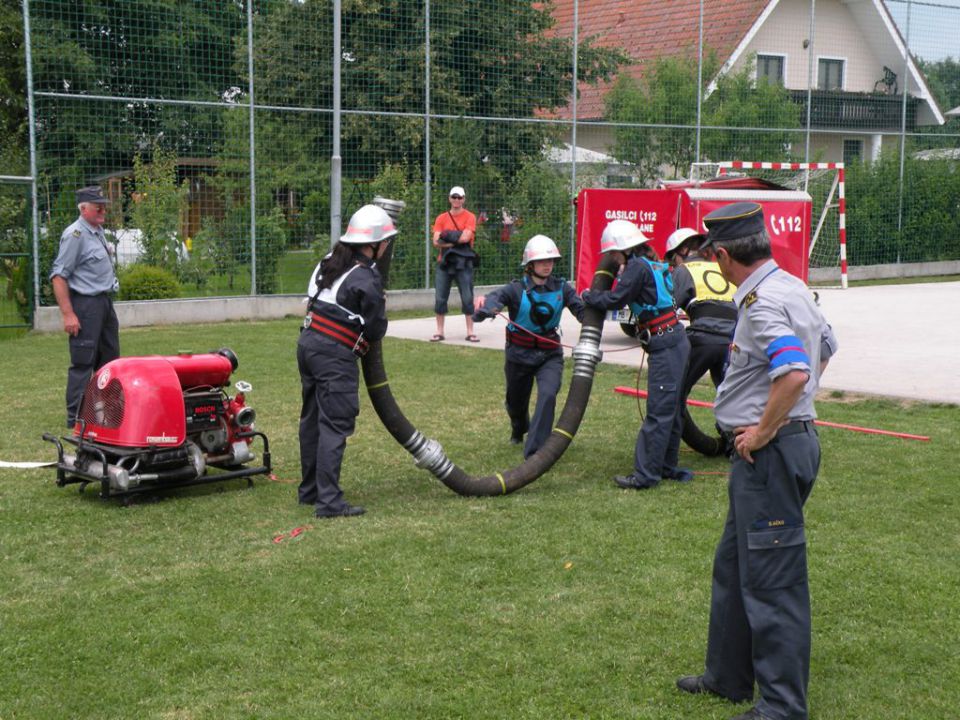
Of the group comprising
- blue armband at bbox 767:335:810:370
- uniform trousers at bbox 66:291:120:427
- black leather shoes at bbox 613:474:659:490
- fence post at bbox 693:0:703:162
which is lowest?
black leather shoes at bbox 613:474:659:490

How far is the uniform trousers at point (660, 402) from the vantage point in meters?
7.50

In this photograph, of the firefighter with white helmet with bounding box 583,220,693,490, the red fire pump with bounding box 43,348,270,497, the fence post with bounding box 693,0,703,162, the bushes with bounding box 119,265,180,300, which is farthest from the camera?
the fence post with bounding box 693,0,703,162

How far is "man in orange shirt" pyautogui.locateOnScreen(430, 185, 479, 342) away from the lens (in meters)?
14.7

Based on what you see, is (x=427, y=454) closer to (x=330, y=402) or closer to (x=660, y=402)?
(x=330, y=402)

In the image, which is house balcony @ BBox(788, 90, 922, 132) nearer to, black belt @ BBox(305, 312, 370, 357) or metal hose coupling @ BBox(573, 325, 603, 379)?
metal hose coupling @ BBox(573, 325, 603, 379)

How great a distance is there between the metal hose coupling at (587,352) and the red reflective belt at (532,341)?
56cm

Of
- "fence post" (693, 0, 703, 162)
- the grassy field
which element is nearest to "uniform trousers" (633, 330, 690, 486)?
the grassy field

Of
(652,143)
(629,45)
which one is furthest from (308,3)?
(629,45)

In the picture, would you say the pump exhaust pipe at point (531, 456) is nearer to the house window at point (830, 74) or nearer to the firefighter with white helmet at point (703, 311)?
the firefighter with white helmet at point (703, 311)

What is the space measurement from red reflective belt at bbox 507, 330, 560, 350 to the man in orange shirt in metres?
6.24

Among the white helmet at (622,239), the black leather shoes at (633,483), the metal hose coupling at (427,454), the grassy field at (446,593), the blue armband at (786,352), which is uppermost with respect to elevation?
the white helmet at (622,239)

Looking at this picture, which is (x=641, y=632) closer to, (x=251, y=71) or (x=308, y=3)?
(x=251, y=71)

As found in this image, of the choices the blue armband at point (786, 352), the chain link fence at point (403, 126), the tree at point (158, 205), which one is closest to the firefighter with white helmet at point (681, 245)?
the blue armband at point (786, 352)

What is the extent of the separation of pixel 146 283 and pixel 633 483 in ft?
34.6
